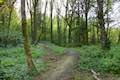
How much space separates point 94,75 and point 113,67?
1.87m


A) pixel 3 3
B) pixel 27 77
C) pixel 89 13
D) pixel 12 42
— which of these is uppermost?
pixel 89 13

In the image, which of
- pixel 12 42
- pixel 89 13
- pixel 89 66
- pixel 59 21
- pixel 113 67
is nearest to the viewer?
pixel 113 67

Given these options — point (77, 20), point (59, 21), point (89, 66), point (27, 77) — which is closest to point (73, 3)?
point (77, 20)

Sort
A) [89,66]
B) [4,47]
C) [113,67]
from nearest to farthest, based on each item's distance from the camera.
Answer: [113,67], [89,66], [4,47]

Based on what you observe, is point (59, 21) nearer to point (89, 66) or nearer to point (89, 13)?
point (89, 13)

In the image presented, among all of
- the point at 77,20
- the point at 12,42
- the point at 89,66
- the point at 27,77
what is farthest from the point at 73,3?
the point at 27,77

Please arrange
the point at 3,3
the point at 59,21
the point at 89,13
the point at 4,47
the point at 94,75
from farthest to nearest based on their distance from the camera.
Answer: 1. the point at 59,21
2. the point at 89,13
3. the point at 4,47
4. the point at 94,75
5. the point at 3,3

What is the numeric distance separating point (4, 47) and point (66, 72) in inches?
484

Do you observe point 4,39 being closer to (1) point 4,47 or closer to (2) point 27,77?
(1) point 4,47

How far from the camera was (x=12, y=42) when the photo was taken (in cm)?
2703

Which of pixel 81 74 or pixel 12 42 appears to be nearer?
pixel 81 74

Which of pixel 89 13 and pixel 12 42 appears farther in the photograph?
pixel 89 13

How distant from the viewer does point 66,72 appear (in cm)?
1473

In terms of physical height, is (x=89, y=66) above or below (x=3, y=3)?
below
